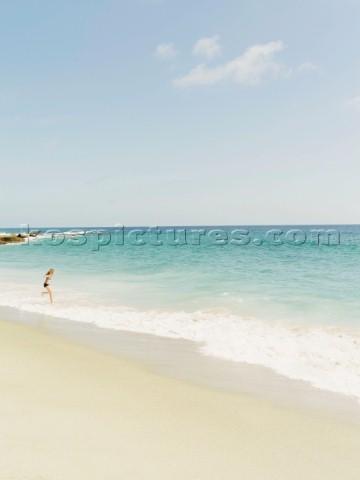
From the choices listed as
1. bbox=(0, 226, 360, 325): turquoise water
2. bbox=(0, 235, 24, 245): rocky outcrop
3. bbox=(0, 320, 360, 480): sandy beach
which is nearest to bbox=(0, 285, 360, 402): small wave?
bbox=(0, 226, 360, 325): turquoise water

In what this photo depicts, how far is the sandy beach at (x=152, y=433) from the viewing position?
4.23 meters

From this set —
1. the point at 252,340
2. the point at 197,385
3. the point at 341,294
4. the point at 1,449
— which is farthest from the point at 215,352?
the point at 341,294

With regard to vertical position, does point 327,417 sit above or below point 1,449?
below

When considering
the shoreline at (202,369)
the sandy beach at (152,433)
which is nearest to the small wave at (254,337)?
the shoreline at (202,369)

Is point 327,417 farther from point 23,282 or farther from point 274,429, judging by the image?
point 23,282

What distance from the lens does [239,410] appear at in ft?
19.3

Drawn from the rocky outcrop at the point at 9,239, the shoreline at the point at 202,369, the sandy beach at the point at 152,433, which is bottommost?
the shoreline at the point at 202,369

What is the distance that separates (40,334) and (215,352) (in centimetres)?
506

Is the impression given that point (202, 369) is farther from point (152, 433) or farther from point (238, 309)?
point (238, 309)

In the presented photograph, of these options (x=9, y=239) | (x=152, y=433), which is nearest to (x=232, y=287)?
(x=152, y=433)

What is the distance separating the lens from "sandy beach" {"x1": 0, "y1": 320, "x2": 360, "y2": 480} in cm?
423

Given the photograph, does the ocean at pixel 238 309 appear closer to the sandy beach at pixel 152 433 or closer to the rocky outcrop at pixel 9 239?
the sandy beach at pixel 152 433

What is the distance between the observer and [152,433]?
16.5 feet

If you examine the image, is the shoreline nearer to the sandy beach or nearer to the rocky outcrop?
the sandy beach
